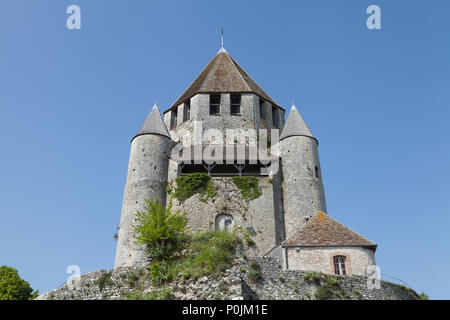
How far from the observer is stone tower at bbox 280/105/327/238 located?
2948cm

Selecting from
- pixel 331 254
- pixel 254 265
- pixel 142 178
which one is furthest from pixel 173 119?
pixel 254 265

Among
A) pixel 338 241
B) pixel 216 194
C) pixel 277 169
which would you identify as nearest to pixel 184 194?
pixel 216 194

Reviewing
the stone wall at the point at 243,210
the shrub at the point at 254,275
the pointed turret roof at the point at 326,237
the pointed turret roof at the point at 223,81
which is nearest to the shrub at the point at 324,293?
the shrub at the point at 254,275

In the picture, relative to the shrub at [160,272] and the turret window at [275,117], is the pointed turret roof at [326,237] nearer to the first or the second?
the shrub at [160,272]

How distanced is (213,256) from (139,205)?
417 inches

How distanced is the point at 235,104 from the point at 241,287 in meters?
20.1

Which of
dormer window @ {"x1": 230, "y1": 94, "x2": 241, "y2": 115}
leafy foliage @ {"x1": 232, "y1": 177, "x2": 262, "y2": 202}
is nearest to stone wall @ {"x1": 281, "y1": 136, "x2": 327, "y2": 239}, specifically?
leafy foliage @ {"x1": 232, "y1": 177, "x2": 262, "y2": 202}

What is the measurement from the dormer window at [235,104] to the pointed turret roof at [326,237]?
13461 millimetres

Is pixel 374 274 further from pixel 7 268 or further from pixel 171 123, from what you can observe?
pixel 7 268

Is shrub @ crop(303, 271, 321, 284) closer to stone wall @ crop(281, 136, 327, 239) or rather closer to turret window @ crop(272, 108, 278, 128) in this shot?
stone wall @ crop(281, 136, 327, 239)

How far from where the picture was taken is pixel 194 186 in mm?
30469

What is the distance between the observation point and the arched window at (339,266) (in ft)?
69.4

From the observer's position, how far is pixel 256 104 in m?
35.0
